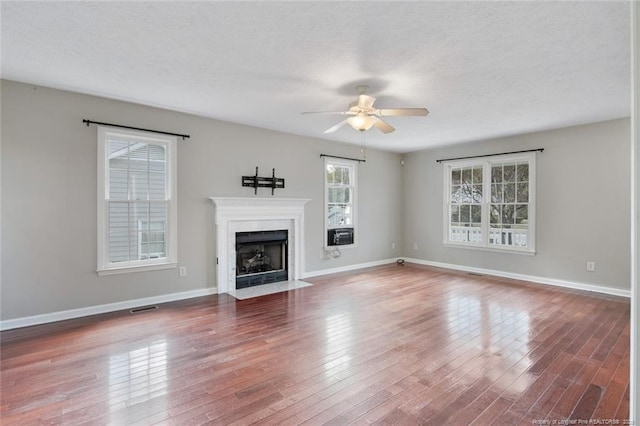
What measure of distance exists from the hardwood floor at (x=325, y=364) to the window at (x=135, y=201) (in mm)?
722

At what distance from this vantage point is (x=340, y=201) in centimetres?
668

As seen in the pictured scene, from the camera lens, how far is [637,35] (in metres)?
1.09

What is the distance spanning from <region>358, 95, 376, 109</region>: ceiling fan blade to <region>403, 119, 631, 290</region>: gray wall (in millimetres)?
3910

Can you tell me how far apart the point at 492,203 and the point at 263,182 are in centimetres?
439

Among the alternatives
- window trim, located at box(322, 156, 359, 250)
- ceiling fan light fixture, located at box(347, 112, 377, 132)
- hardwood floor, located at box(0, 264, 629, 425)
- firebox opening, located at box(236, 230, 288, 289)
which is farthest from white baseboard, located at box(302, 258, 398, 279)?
ceiling fan light fixture, located at box(347, 112, 377, 132)

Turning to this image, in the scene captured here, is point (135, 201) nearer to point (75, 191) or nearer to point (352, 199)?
point (75, 191)

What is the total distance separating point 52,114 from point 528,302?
6487 mm

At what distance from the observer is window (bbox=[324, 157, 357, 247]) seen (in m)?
6.42

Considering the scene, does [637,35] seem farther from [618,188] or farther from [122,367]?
[618,188]

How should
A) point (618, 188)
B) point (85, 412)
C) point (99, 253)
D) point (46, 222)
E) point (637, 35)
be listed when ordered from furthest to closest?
point (618, 188) → point (99, 253) → point (46, 222) → point (85, 412) → point (637, 35)

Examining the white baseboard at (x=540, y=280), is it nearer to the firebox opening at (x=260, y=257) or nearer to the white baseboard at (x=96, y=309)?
the firebox opening at (x=260, y=257)

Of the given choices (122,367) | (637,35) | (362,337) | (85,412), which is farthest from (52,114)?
(637,35)

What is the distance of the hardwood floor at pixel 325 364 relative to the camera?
2.12 m

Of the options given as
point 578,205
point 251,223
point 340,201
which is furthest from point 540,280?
point 251,223
